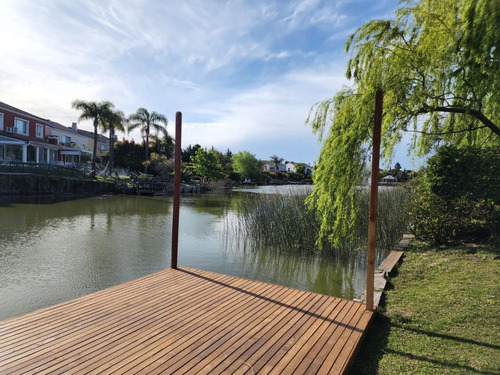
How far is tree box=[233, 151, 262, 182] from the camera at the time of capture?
5947 centimetres

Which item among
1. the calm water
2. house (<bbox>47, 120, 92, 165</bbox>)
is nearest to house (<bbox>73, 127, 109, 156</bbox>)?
house (<bbox>47, 120, 92, 165</bbox>)

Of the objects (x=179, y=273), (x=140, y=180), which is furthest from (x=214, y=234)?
(x=140, y=180)

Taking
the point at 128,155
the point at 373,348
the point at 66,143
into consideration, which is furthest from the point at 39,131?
the point at 373,348

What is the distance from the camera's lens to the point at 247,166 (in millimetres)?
59969

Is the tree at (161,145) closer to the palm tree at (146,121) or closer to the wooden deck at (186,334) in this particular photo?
the palm tree at (146,121)

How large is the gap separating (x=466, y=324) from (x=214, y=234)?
885 cm

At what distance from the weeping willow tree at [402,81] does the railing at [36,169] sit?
22.5m

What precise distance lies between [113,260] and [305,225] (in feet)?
15.2

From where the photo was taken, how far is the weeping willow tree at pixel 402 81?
4367 mm

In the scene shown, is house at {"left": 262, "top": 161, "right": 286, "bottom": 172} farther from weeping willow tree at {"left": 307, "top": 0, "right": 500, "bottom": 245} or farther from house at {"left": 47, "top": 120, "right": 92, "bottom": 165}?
weeping willow tree at {"left": 307, "top": 0, "right": 500, "bottom": 245}

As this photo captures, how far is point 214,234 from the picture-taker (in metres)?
→ 11.6

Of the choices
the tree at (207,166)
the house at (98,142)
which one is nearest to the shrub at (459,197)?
the tree at (207,166)

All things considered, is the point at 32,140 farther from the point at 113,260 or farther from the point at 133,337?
the point at 133,337

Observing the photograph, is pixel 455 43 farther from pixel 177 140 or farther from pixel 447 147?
pixel 177 140
